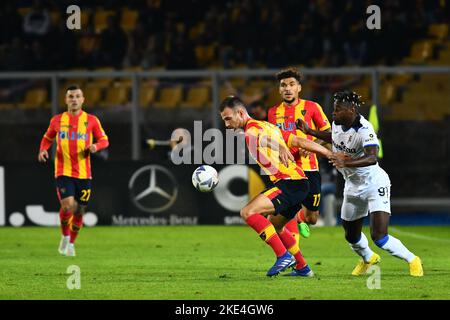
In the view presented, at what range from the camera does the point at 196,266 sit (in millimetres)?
12820

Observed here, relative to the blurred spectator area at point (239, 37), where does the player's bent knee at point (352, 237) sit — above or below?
below

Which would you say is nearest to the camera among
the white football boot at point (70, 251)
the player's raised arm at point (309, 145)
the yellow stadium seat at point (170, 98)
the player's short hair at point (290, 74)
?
the player's raised arm at point (309, 145)

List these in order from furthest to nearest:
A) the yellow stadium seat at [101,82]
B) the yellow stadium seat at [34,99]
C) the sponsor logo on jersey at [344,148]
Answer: the yellow stadium seat at [101,82]
the yellow stadium seat at [34,99]
the sponsor logo on jersey at [344,148]

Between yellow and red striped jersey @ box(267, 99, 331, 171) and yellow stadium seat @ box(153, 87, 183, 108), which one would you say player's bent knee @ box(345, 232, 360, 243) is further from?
yellow stadium seat @ box(153, 87, 183, 108)

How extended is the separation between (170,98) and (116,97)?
3.96 ft

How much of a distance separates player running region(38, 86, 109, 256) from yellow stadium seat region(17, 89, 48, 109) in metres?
3.72

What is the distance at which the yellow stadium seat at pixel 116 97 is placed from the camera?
A: 18.9 metres

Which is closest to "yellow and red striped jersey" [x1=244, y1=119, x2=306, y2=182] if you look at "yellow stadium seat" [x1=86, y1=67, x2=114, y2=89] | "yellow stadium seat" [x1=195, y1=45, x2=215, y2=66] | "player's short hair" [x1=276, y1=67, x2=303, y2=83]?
"player's short hair" [x1=276, y1=67, x2=303, y2=83]

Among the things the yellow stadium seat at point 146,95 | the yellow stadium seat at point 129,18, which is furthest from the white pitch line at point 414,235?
the yellow stadium seat at point 129,18

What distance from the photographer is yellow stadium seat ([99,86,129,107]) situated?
742 inches

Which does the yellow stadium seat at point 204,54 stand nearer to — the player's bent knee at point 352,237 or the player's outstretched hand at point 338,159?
the player's bent knee at point 352,237

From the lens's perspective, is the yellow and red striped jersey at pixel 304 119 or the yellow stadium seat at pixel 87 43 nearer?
the yellow and red striped jersey at pixel 304 119

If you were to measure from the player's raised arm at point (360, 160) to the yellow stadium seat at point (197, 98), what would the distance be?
7792 millimetres

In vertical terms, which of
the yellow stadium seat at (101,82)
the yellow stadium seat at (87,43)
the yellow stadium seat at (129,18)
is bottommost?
the yellow stadium seat at (101,82)
